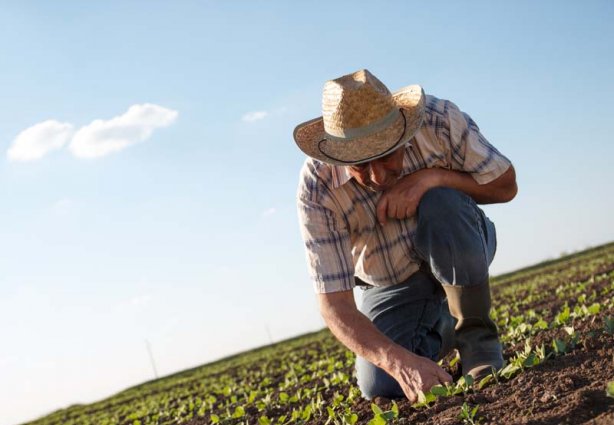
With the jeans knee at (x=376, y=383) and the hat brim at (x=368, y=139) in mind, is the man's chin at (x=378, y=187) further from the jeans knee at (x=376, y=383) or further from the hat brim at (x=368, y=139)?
the jeans knee at (x=376, y=383)

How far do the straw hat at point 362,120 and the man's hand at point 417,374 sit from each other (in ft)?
3.02

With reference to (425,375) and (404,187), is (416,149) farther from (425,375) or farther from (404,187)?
(425,375)

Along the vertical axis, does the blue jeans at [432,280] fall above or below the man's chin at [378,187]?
below

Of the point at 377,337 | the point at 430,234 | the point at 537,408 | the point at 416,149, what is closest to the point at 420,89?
the point at 416,149

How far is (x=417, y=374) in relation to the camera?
3.25m

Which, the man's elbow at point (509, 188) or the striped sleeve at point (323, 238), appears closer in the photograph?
the striped sleeve at point (323, 238)

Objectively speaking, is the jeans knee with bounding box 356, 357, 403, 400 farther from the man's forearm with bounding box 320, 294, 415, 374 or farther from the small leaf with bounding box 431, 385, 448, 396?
the small leaf with bounding box 431, 385, 448, 396

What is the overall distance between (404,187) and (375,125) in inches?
19.8

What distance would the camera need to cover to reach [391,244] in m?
3.91

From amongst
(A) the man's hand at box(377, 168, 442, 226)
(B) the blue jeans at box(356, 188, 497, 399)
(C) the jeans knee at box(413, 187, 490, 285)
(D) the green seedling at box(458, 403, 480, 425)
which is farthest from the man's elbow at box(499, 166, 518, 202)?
(D) the green seedling at box(458, 403, 480, 425)

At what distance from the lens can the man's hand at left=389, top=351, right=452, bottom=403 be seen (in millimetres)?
3246

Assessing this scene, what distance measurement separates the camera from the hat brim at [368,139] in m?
3.23

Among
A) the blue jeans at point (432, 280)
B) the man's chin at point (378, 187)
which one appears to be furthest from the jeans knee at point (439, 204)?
the man's chin at point (378, 187)

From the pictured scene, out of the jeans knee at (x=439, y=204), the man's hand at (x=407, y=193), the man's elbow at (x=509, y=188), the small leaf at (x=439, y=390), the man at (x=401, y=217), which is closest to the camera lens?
the small leaf at (x=439, y=390)
